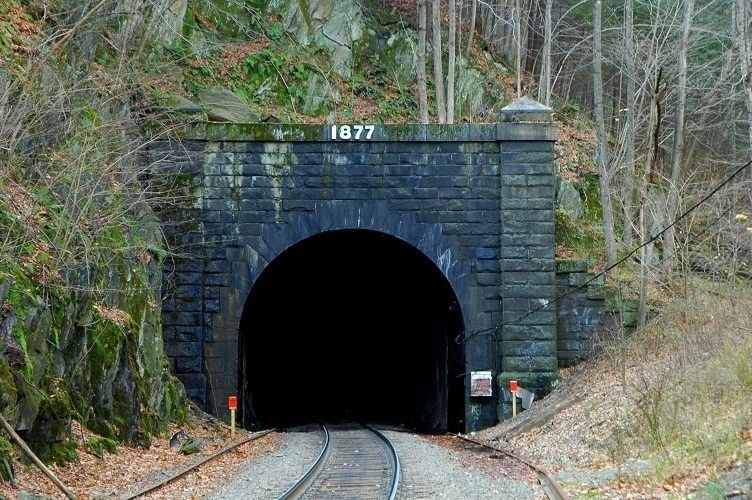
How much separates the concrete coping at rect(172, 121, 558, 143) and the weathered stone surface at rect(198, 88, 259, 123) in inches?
115

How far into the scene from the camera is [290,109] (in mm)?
26188

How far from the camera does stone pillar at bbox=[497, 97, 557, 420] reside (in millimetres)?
17812

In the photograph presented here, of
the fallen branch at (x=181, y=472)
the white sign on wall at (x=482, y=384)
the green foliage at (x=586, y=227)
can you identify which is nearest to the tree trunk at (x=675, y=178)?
the green foliage at (x=586, y=227)

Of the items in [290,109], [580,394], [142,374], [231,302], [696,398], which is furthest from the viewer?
[290,109]

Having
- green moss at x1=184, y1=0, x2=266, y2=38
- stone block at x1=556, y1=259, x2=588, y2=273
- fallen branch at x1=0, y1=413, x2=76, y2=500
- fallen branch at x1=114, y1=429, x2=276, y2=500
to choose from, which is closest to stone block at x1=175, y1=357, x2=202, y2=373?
fallen branch at x1=114, y1=429, x2=276, y2=500

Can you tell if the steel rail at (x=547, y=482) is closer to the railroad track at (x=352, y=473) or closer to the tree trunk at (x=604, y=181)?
the railroad track at (x=352, y=473)

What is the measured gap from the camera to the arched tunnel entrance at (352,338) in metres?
20.5

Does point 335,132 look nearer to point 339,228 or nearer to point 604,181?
point 339,228

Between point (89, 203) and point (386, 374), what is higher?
point (89, 203)

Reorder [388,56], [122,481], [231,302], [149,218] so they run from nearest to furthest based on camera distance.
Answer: [122,481]
[149,218]
[231,302]
[388,56]

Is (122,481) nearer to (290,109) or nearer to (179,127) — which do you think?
(179,127)

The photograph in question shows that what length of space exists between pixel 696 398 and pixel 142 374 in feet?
24.5

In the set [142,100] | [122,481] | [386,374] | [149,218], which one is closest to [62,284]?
[122,481]

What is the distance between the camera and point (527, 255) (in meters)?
17.9
